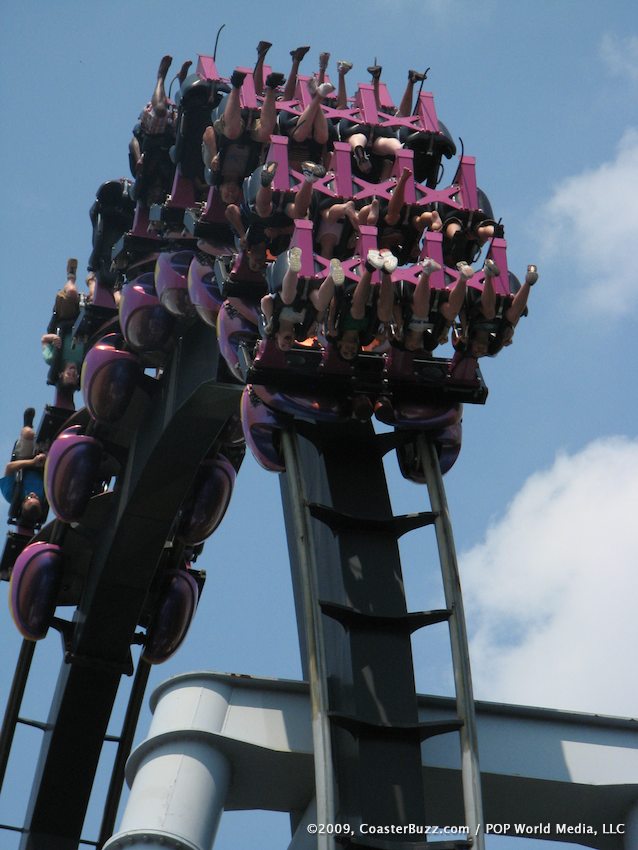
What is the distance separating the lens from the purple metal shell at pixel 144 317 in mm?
14805

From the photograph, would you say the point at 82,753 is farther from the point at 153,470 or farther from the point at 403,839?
the point at 403,839

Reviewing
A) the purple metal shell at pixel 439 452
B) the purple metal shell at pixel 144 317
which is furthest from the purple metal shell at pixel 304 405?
the purple metal shell at pixel 144 317

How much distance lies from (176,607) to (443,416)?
6.41 metres

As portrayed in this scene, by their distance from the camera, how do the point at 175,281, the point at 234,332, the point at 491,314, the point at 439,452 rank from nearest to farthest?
1. the point at 491,314
2. the point at 439,452
3. the point at 234,332
4. the point at 175,281

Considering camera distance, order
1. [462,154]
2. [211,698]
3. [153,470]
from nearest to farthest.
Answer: [211,698], [462,154], [153,470]

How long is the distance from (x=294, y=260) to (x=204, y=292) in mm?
2500

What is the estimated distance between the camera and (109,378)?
50.9ft

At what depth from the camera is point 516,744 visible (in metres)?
10.6

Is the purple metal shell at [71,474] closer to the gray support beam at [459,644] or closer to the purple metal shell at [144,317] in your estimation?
the purple metal shell at [144,317]

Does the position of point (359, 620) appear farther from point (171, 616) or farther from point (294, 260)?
point (171, 616)

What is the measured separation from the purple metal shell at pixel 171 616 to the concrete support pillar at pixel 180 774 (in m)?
6.54

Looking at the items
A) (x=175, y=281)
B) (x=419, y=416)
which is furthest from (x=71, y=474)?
(x=419, y=416)

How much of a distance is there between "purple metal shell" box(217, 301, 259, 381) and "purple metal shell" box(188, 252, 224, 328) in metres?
0.76

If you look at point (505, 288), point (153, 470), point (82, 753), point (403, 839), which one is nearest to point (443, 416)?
point (505, 288)
